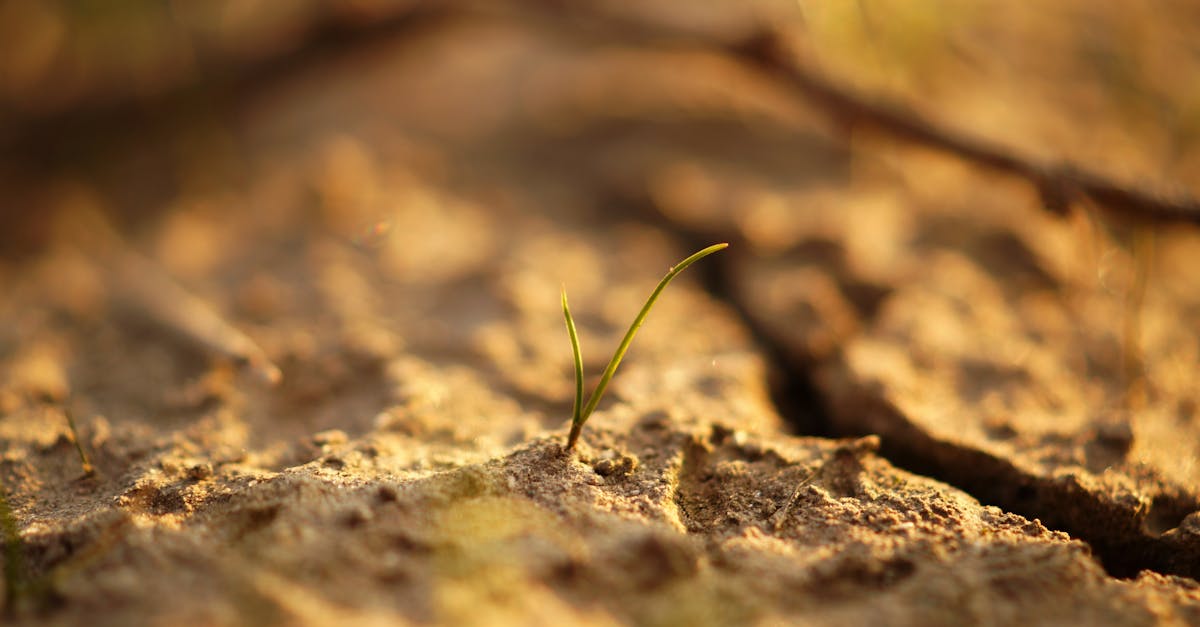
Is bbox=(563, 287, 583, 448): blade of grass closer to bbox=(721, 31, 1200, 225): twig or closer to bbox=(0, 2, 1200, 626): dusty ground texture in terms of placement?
bbox=(0, 2, 1200, 626): dusty ground texture

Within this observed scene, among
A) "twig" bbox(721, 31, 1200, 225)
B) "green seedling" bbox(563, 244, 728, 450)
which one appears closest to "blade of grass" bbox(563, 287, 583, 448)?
"green seedling" bbox(563, 244, 728, 450)

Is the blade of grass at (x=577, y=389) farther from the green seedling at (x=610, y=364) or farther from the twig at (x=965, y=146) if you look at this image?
the twig at (x=965, y=146)

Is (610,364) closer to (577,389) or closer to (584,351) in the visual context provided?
(577,389)

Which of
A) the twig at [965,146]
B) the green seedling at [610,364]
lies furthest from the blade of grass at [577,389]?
the twig at [965,146]

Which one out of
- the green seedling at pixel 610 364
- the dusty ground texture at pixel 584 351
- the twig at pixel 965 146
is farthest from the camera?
the twig at pixel 965 146

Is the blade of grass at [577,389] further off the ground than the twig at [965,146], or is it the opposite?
the twig at [965,146]

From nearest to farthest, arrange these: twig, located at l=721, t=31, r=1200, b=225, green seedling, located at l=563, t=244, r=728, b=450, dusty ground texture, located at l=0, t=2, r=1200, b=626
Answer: dusty ground texture, located at l=0, t=2, r=1200, b=626 < green seedling, located at l=563, t=244, r=728, b=450 < twig, located at l=721, t=31, r=1200, b=225

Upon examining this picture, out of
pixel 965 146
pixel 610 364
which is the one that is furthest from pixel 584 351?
pixel 965 146

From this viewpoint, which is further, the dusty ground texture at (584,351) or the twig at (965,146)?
the twig at (965,146)

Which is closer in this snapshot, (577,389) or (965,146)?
(577,389)
